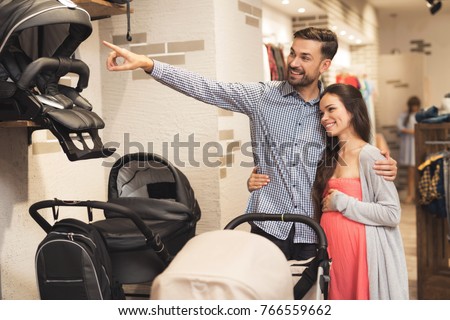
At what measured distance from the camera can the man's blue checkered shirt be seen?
259cm

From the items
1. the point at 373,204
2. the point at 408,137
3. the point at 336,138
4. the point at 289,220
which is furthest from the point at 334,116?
the point at 408,137

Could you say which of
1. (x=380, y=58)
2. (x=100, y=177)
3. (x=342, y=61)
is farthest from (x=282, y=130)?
(x=380, y=58)

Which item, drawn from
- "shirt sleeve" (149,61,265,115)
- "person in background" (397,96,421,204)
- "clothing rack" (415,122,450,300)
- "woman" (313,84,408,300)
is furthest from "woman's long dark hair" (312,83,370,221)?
"person in background" (397,96,421,204)

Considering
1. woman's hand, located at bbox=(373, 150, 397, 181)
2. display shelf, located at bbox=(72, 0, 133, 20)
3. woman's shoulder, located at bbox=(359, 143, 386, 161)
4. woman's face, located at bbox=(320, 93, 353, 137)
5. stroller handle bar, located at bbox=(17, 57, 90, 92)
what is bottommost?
woman's hand, located at bbox=(373, 150, 397, 181)

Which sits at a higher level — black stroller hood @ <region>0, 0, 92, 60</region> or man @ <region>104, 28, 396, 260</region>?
black stroller hood @ <region>0, 0, 92, 60</region>

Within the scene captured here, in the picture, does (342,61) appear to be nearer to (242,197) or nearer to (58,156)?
(242,197)

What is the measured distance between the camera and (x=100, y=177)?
3.56m

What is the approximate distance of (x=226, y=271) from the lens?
1526mm

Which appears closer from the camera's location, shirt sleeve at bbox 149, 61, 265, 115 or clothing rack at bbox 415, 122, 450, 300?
shirt sleeve at bbox 149, 61, 265, 115

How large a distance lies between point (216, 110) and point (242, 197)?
2.06 ft

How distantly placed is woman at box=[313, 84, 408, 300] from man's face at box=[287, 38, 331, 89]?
0.36ft

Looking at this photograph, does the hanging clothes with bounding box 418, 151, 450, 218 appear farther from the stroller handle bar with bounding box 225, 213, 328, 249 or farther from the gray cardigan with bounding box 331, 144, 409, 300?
the stroller handle bar with bounding box 225, 213, 328, 249

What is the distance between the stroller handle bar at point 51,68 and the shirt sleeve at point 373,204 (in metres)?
1.09

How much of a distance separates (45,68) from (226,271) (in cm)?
107
